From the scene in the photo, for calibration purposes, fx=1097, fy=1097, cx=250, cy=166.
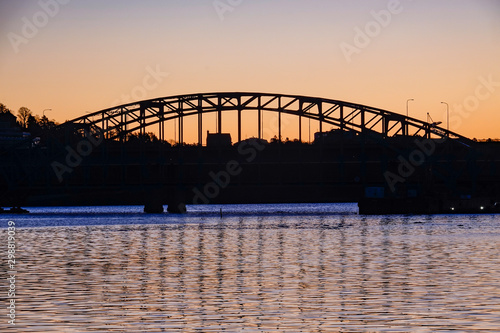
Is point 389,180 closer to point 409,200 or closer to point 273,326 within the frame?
point 409,200

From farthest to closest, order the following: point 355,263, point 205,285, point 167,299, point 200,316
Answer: point 355,263 → point 205,285 → point 167,299 → point 200,316

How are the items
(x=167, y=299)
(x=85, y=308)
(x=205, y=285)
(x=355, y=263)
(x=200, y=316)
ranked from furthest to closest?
(x=355, y=263) → (x=205, y=285) → (x=167, y=299) → (x=85, y=308) → (x=200, y=316)

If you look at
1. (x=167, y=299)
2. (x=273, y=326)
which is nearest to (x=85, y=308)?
(x=167, y=299)

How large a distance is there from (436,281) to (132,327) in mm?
19399

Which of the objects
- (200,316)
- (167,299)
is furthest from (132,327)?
(167,299)

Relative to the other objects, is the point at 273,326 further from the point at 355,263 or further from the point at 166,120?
the point at 166,120

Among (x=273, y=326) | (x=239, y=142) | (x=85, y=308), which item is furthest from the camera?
(x=239, y=142)

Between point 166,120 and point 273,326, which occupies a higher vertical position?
point 166,120

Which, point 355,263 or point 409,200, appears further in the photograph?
point 409,200

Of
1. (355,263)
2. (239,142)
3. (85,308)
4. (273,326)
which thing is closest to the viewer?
(273,326)

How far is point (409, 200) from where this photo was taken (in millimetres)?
191500

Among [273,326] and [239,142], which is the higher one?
[239,142]

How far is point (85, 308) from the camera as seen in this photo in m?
42.7

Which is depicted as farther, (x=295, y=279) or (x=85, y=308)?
(x=295, y=279)
